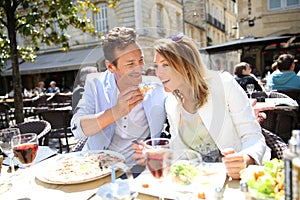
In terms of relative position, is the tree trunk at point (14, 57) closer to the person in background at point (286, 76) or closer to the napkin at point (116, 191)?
the napkin at point (116, 191)

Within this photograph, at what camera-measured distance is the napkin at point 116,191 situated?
77cm

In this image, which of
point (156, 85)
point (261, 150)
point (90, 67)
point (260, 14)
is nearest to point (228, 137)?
point (261, 150)

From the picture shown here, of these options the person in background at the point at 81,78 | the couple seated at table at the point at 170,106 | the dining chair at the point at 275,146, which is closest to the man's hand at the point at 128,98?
the couple seated at table at the point at 170,106

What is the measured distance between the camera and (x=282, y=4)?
11484mm

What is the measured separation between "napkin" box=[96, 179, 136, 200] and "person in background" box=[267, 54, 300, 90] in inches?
161

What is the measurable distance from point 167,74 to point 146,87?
186 mm

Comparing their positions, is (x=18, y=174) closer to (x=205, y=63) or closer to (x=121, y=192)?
(x=121, y=192)

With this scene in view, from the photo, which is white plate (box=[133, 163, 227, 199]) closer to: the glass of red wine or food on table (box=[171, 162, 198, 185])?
food on table (box=[171, 162, 198, 185])

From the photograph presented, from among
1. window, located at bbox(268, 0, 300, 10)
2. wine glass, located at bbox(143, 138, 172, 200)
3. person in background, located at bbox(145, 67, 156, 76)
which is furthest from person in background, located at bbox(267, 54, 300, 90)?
window, located at bbox(268, 0, 300, 10)

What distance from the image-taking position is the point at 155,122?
Result: 1648mm

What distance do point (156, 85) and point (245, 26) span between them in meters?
11.9

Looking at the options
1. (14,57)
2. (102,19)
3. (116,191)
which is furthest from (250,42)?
(102,19)

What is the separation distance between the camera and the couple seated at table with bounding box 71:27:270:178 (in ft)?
4.45

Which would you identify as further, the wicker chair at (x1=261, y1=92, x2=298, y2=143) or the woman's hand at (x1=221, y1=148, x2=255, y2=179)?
the wicker chair at (x1=261, y1=92, x2=298, y2=143)
